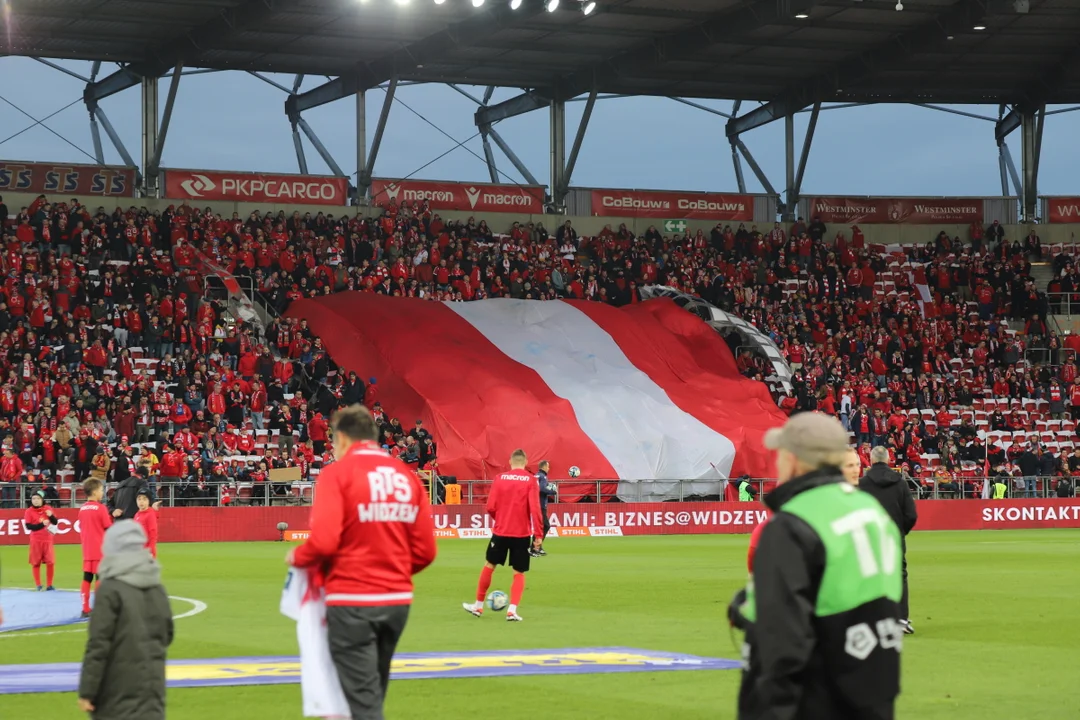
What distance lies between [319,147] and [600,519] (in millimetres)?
21289

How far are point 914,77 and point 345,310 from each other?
2429cm

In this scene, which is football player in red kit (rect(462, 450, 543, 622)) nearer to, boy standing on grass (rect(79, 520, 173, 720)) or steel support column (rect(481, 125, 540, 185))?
boy standing on grass (rect(79, 520, 173, 720))

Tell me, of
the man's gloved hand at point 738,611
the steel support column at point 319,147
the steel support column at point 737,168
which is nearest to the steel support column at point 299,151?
the steel support column at point 319,147

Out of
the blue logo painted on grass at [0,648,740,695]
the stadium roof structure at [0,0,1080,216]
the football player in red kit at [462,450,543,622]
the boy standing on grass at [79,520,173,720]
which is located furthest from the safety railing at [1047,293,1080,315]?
the boy standing on grass at [79,520,173,720]

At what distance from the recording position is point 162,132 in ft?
166

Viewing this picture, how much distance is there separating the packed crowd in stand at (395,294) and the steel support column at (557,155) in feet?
7.22

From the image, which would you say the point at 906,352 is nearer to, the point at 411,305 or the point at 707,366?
the point at 707,366

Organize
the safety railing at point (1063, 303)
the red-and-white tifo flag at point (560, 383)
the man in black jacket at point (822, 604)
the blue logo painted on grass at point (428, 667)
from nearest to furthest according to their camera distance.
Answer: the man in black jacket at point (822, 604)
the blue logo painted on grass at point (428, 667)
the red-and-white tifo flag at point (560, 383)
the safety railing at point (1063, 303)

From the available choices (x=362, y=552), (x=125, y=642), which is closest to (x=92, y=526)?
(x=125, y=642)

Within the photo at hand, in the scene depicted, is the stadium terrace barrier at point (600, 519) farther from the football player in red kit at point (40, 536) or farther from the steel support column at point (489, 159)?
the steel support column at point (489, 159)

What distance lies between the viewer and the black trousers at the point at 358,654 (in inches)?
317

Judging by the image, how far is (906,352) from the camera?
176 feet

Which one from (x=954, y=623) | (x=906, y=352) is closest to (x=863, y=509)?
(x=954, y=623)

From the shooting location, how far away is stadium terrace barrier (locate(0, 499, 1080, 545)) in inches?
1438
